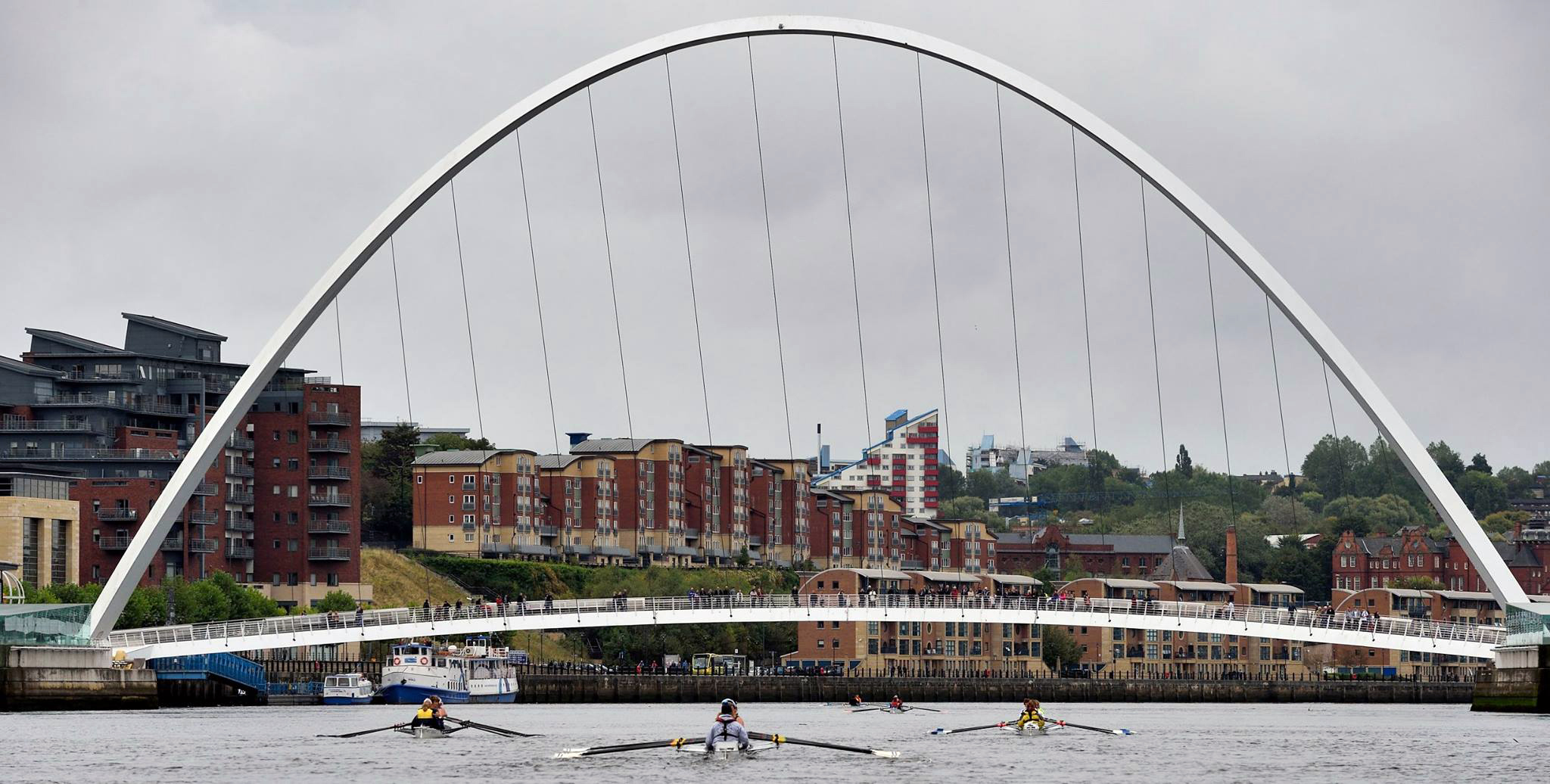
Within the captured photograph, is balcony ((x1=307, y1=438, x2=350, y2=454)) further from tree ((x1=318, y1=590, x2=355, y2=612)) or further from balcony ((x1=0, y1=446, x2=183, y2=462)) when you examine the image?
tree ((x1=318, y1=590, x2=355, y2=612))

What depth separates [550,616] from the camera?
73.6 m

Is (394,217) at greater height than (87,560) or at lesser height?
greater

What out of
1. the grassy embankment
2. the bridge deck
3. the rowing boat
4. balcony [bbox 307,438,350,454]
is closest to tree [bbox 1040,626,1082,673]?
the grassy embankment

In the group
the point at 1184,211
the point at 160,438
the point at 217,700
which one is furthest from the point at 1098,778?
the point at 160,438

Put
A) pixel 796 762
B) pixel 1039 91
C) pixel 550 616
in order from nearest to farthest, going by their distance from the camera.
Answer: pixel 796 762, pixel 1039 91, pixel 550 616

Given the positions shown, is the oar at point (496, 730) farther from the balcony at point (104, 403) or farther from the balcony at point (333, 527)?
the balcony at point (104, 403)

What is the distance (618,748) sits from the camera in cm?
5309

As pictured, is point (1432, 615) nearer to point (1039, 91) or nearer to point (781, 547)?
point (781, 547)

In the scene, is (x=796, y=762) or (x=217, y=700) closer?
(x=796, y=762)

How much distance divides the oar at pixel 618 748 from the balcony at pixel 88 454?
79391 millimetres

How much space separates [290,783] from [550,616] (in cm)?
2712

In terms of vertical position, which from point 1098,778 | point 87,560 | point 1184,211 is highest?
point 1184,211

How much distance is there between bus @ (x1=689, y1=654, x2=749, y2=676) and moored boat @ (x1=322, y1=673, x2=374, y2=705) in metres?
23.8

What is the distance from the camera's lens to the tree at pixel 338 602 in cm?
12631
